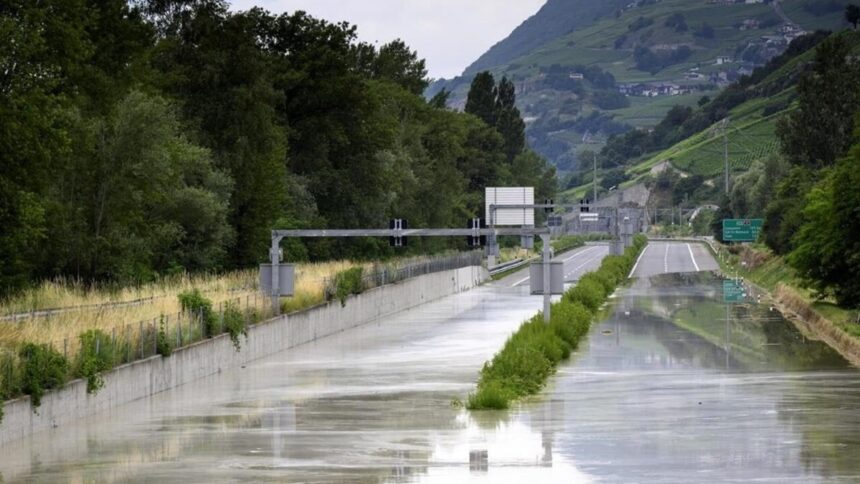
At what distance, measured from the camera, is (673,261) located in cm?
14762

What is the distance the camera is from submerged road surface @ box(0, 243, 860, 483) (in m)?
24.8

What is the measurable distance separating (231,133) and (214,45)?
441 cm

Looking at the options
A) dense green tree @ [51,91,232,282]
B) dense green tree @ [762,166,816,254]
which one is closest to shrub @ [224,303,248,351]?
dense green tree @ [51,91,232,282]

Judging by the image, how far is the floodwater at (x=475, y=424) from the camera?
24.8 metres

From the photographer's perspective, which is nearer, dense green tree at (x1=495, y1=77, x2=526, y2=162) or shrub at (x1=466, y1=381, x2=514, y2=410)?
shrub at (x1=466, y1=381, x2=514, y2=410)

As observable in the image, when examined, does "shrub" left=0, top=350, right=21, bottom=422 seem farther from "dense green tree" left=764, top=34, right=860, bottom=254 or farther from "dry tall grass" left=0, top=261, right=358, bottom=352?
"dense green tree" left=764, top=34, right=860, bottom=254

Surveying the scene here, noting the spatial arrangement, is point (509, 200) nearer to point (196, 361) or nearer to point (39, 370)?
point (196, 361)

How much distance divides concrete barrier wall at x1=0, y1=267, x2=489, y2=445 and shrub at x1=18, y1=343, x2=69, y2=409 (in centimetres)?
23

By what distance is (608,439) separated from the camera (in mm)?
28750

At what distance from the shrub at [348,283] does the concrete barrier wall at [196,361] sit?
40cm

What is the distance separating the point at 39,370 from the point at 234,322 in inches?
706

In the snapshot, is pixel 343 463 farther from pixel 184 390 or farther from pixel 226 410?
pixel 184 390

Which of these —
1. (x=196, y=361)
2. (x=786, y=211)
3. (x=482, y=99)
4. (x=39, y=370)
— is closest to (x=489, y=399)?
(x=39, y=370)

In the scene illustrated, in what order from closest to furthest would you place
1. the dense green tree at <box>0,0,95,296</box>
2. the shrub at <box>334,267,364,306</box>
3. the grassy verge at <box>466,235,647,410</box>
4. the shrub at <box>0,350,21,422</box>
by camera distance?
the shrub at <box>0,350,21,422</box>, the grassy verge at <box>466,235,647,410</box>, the dense green tree at <box>0,0,95,296</box>, the shrub at <box>334,267,364,306</box>
